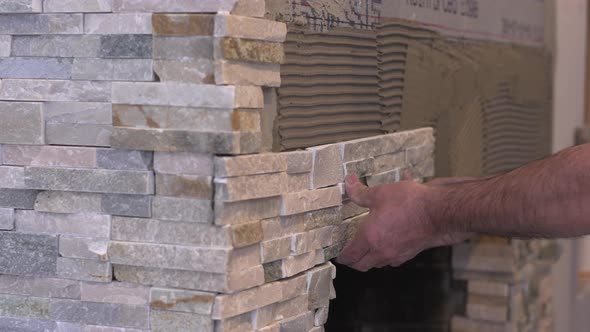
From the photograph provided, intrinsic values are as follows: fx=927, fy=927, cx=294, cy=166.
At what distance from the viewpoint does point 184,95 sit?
3.61 feet

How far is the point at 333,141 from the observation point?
55.6 inches


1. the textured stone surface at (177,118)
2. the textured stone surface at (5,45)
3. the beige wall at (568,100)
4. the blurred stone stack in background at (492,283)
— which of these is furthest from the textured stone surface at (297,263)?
the beige wall at (568,100)

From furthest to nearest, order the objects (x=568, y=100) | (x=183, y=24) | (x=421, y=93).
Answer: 1. (x=568, y=100)
2. (x=421, y=93)
3. (x=183, y=24)

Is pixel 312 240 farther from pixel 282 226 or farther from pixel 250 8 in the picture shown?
pixel 250 8

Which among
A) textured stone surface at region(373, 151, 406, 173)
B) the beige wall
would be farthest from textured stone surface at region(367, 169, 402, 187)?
the beige wall

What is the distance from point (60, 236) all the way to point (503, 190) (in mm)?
681

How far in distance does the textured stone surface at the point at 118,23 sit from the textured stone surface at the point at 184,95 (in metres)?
0.06

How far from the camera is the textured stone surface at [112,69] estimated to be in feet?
3.67

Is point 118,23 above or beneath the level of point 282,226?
above

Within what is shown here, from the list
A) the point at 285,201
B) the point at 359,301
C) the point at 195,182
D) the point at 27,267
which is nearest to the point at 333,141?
the point at 285,201

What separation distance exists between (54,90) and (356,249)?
547mm

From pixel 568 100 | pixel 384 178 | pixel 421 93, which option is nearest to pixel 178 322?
pixel 384 178

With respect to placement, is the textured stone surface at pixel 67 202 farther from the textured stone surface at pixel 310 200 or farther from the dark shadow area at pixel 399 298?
the dark shadow area at pixel 399 298

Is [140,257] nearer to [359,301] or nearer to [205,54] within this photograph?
[205,54]
